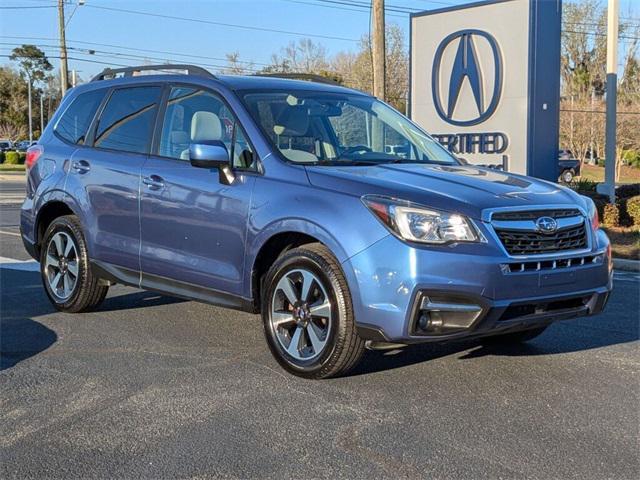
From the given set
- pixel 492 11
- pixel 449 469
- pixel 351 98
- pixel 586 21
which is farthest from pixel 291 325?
pixel 586 21

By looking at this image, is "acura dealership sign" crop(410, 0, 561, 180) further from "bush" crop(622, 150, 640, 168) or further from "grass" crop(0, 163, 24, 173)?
"bush" crop(622, 150, 640, 168)

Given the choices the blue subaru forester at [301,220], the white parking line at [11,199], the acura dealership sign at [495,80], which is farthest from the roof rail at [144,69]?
the white parking line at [11,199]

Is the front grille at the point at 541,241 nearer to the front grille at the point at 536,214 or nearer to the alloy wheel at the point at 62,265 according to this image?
the front grille at the point at 536,214

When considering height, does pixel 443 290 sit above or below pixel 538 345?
above

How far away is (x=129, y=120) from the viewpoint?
20.1 ft

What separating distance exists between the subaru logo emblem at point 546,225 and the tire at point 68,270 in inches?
144

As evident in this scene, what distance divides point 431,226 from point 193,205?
72.3 inches

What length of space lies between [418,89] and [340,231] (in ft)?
40.4

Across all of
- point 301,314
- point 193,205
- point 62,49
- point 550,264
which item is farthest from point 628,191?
point 62,49

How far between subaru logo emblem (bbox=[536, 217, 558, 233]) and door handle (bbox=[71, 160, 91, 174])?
3658 mm

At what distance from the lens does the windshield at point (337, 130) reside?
205 inches

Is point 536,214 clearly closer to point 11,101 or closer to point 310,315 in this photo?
point 310,315

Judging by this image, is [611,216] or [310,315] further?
[611,216]

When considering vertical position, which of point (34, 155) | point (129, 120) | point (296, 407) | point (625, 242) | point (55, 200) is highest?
point (129, 120)
